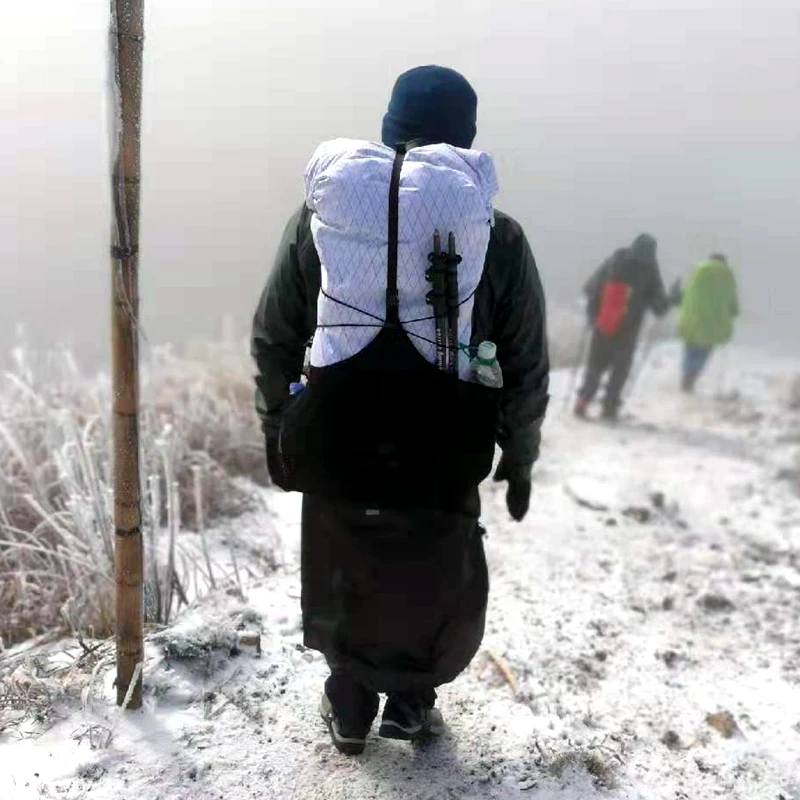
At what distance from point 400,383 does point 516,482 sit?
66 centimetres

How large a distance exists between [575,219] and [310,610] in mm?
17401

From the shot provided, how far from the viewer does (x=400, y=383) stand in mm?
1530

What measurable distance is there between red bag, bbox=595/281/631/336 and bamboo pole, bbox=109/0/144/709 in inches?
201

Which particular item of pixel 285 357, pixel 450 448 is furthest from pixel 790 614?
pixel 285 357

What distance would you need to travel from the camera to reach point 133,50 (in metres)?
1.50

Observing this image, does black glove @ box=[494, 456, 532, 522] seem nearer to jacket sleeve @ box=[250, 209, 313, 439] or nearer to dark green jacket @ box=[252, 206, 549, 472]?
dark green jacket @ box=[252, 206, 549, 472]

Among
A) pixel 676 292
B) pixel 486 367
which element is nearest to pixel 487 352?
pixel 486 367

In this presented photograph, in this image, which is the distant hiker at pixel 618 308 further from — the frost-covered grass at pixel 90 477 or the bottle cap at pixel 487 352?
the bottle cap at pixel 487 352

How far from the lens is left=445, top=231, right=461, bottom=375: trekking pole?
147 centimetres

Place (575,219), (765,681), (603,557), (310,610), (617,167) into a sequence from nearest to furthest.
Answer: (310,610), (765,681), (603,557), (575,219), (617,167)

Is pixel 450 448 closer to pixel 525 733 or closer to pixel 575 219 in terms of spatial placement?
pixel 525 733

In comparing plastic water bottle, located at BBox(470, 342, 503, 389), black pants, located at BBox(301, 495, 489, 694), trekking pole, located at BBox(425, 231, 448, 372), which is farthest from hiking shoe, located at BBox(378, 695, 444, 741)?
trekking pole, located at BBox(425, 231, 448, 372)

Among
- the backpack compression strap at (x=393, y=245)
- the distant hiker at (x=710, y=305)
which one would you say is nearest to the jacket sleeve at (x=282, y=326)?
the backpack compression strap at (x=393, y=245)

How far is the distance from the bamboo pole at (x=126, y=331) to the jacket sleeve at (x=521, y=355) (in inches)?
34.9
